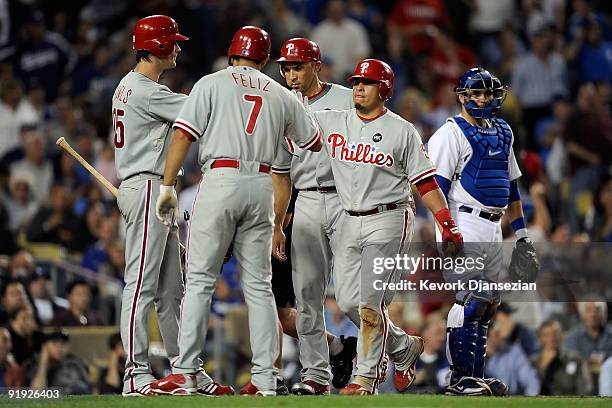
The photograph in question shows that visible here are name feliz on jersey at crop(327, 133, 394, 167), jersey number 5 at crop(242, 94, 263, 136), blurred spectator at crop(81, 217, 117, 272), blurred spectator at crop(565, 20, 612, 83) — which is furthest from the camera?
blurred spectator at crop(565, 20, 612, 83)

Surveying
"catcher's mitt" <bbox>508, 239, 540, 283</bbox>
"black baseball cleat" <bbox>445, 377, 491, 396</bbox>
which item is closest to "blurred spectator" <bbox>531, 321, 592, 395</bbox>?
"catcher's mitt" <bbox>508, 239, 540, 283</bbox>

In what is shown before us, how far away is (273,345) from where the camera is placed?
7578 mm

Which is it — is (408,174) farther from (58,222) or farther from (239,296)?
(58,222)

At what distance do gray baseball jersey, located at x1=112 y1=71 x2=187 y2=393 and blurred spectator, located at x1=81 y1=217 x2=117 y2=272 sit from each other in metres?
5.50

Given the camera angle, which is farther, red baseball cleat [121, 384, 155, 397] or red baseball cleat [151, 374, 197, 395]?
red baseball cleat [121, 384, 155, 397]

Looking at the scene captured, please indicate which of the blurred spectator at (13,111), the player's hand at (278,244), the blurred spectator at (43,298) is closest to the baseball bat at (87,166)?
the player's hand at (278,244)

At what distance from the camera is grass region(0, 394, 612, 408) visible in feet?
23.6

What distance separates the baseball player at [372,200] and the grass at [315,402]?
471 mm

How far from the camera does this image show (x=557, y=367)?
1168 cm

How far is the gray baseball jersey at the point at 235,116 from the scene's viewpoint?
7531 mm

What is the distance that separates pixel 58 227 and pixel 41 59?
2693 mm

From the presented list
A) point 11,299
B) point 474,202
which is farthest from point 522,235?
point 11,299

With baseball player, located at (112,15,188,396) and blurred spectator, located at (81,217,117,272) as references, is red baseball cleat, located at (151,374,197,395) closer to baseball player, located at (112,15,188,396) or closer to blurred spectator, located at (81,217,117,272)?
baseball player, located at (112,15,188,396)

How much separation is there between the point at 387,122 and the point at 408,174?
371 millimetres
